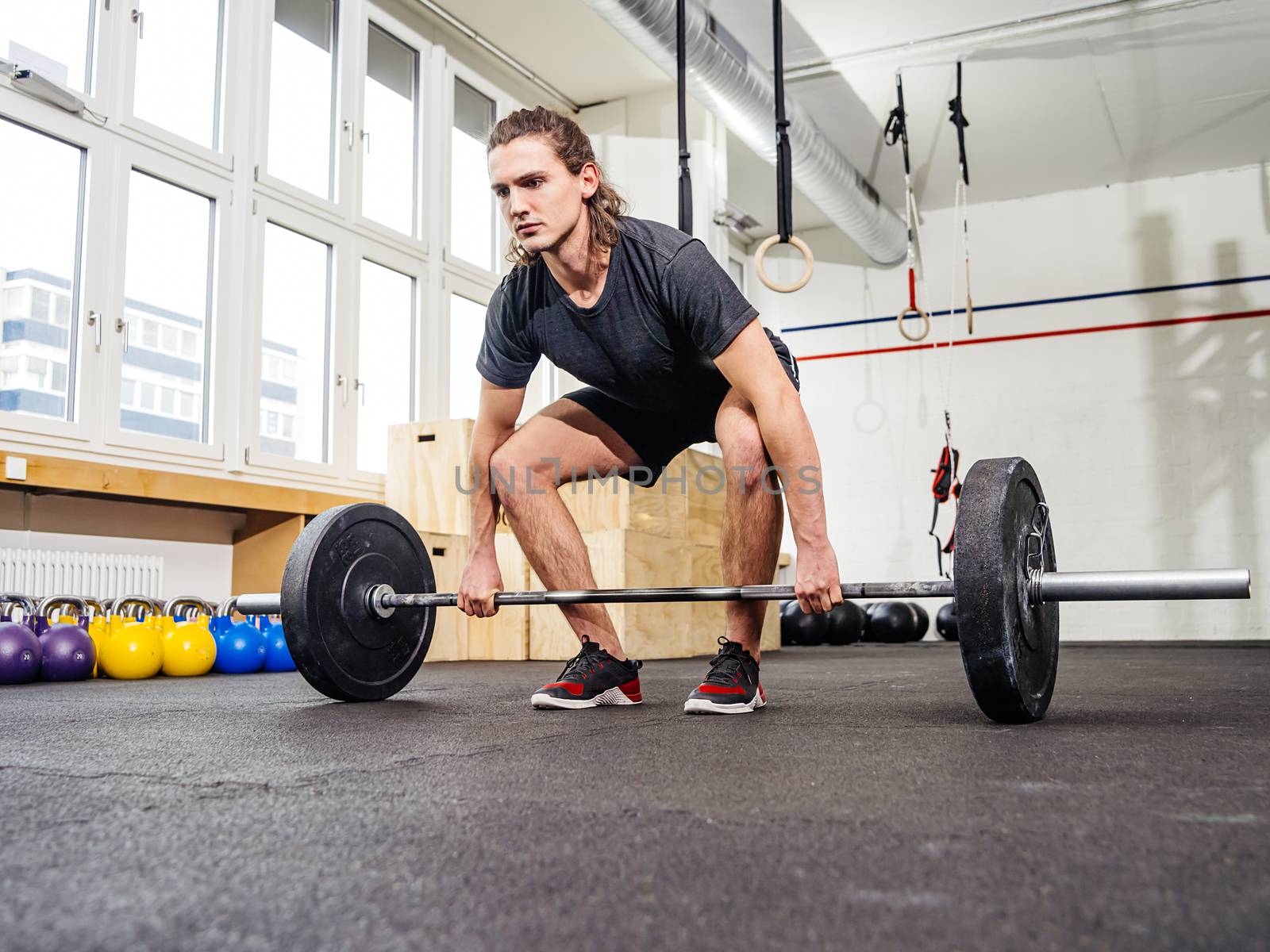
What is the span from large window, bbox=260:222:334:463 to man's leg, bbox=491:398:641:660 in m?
2.87

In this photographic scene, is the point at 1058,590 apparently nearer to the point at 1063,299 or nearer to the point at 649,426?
the point at 649,426

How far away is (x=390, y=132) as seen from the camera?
5.39 meters

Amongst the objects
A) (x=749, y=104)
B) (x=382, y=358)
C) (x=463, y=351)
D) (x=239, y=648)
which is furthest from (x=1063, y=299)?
(x=239, y=648)

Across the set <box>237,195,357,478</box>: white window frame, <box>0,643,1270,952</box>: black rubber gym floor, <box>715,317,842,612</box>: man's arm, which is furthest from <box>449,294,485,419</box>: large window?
<box>0,643,1270,952</box>: black rubber gym floor

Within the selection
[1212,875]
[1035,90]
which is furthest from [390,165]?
[1212,875]

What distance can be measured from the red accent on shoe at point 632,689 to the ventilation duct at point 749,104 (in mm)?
2602

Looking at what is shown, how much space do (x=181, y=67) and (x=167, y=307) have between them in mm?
1040

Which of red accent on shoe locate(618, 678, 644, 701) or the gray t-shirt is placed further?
red accent on shoe locate(618, 678, 644, 701)

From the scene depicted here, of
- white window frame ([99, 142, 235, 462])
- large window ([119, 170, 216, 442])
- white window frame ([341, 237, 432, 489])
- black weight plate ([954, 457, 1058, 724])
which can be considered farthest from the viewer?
white window frame ([341, 237, 432, 489])

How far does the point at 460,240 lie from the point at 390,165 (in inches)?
23.0

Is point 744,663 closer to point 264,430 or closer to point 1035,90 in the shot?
point 264,430

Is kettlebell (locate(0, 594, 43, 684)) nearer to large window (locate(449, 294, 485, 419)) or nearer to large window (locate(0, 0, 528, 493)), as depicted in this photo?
large window (locate(0, 0, 528, 493))

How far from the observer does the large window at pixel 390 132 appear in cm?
524

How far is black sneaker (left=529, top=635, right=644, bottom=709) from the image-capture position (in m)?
1.82
